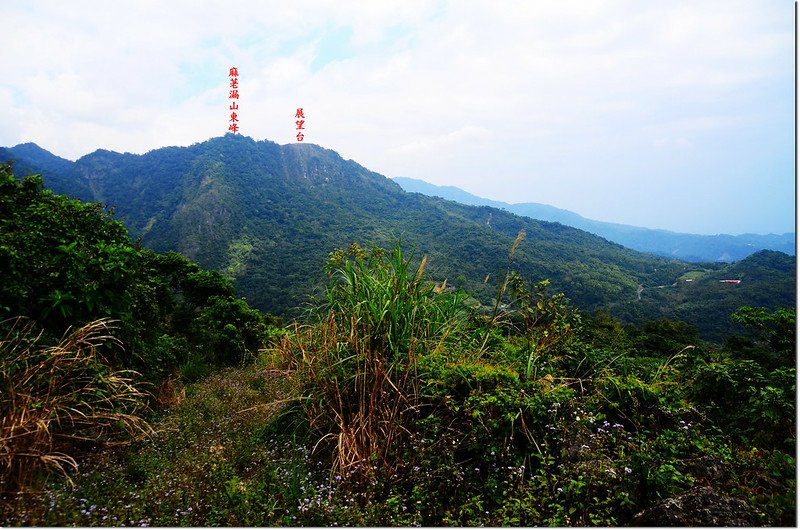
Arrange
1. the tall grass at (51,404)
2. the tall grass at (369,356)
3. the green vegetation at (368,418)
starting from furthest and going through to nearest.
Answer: the tall grass at (369,356)
the tall grass at (51,404)
the green vegetation at (368,418)

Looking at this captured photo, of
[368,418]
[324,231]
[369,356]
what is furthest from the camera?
[324,231]

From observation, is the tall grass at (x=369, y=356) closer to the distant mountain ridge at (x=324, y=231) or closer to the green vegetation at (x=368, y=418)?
the green vegetation at (x=368, y=418)

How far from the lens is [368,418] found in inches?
119

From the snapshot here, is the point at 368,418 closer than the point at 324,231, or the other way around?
the point at 368,418

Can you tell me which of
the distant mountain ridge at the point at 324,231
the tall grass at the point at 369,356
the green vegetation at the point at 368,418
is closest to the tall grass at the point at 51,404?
the green vegetation at the point at 368,418

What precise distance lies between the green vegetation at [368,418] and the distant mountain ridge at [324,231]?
869 inches

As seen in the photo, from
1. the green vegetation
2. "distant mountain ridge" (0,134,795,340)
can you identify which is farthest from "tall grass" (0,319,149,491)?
"distant mountain ridge" (0,134,795,340)

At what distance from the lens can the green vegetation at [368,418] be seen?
94.5 inches

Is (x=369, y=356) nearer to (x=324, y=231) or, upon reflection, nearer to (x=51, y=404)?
(x=51, y=404)

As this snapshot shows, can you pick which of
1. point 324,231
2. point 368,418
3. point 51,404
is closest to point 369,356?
point 368,418

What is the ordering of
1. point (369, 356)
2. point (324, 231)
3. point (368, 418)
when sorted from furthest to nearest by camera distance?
point (324, 231), point (369, 356), point (368, 418)

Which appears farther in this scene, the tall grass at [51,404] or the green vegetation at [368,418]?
the tall grass at [51,404]

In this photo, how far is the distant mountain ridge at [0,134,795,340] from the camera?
48688 millimetres

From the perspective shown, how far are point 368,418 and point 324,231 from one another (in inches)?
2968
